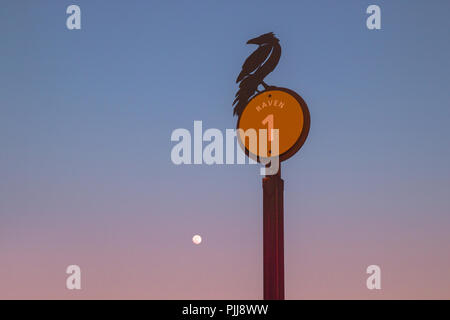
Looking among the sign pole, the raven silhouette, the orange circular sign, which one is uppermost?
the raven silhouette

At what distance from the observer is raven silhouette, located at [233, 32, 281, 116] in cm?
569

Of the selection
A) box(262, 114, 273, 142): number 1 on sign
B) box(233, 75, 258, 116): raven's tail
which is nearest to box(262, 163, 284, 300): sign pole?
box(262, 114, 273, 142): number 1 on sign

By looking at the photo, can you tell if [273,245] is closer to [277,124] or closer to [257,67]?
[277,124]

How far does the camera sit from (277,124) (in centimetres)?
530

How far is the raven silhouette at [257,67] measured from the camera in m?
5.69

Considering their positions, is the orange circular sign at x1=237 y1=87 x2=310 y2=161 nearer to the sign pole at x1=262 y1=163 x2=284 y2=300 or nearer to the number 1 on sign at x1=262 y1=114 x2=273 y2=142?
the number 1 on sign at x1=262 y1=114 x2=273 y2=142

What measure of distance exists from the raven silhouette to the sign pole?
3.87ft

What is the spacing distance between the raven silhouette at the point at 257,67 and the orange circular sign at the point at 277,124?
239 millimetres

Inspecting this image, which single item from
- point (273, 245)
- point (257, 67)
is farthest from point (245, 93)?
point (273, 245)

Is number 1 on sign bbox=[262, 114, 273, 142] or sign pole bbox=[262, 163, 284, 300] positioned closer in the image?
sign pole bbox=[262, 163, 284, 300]
